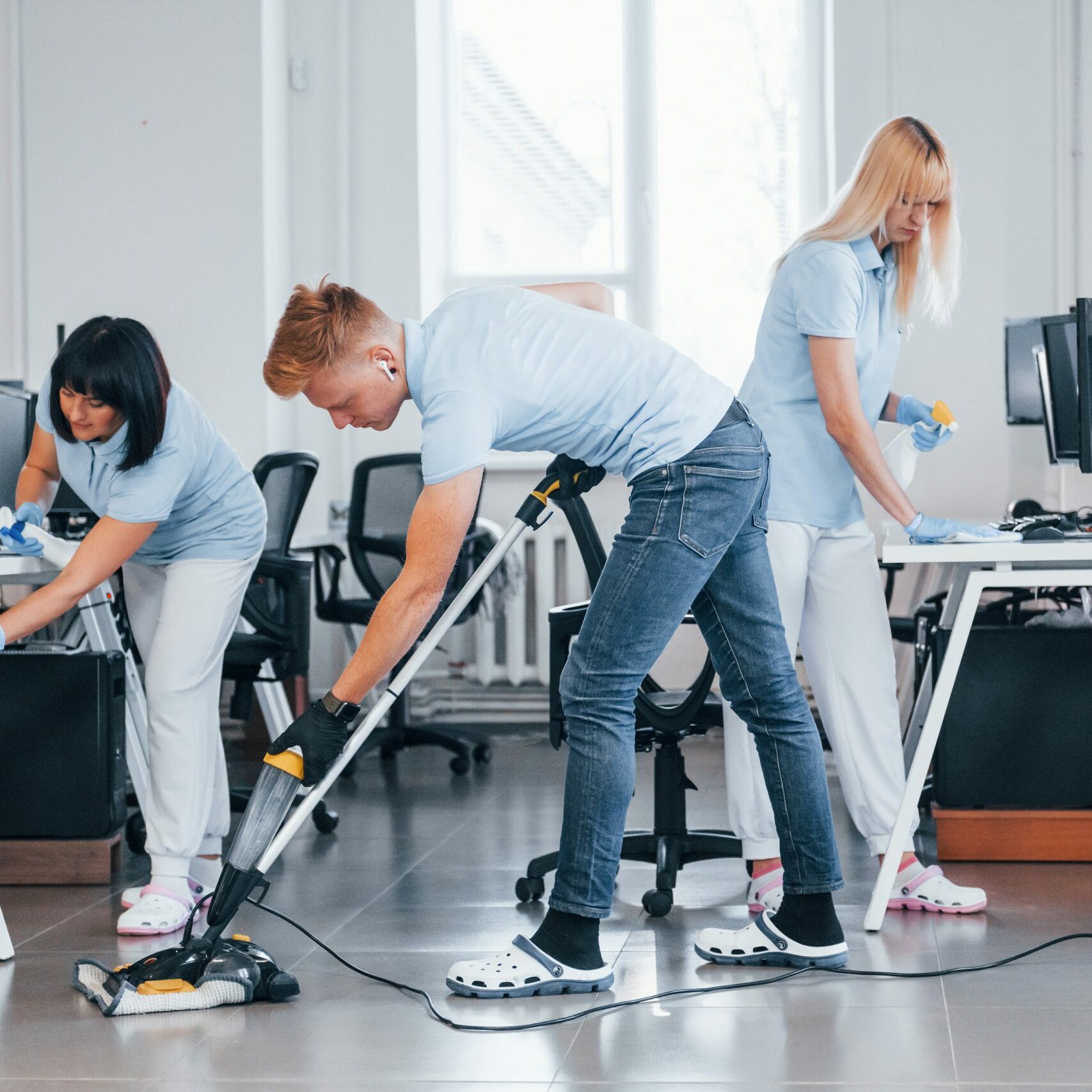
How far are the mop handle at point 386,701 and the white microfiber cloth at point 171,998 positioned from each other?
18 centimetres

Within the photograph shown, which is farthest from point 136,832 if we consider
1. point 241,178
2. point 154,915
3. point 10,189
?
point 10,189

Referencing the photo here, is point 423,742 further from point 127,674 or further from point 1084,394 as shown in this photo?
point 1084,394

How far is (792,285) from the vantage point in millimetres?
2273

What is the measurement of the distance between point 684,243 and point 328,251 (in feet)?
4.24

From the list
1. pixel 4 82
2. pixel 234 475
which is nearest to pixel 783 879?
pixel 234 475

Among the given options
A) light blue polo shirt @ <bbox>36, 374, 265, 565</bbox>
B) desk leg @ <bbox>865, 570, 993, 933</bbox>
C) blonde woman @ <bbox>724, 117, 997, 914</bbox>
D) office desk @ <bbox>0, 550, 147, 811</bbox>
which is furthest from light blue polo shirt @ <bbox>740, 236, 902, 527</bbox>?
office desk @ <bbox>0, 550, 147, 811</bbox>

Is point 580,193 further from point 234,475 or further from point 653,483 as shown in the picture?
point 653,483

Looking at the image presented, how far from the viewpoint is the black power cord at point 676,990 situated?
71.4 inches

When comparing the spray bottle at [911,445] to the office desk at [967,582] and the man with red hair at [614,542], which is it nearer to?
the office desk at [967,582]

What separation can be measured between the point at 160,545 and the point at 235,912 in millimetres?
795

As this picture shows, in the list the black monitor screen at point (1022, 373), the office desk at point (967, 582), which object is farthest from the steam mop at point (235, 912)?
the black monitor screen at point (1022, 373)

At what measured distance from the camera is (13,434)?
2.97 meters

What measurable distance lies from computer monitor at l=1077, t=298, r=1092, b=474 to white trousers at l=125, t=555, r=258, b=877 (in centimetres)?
157

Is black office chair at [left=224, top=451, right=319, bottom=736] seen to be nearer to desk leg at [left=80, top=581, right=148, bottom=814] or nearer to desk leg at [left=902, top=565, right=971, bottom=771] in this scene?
desk leg at [left=80, top=581, right=148, bottom=814]
